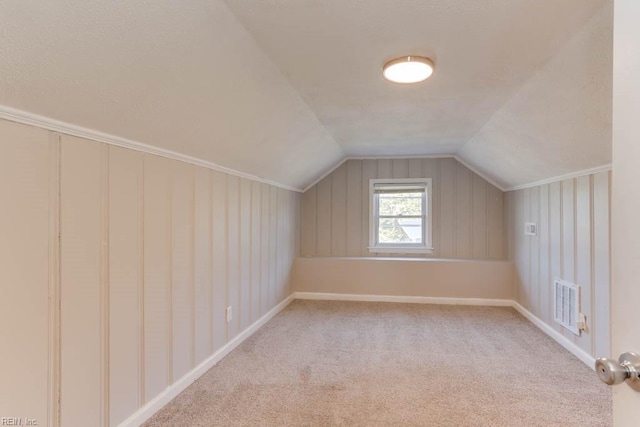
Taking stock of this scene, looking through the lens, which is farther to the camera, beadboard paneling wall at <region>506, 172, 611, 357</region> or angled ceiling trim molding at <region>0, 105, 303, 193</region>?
beadboard paneling wall at <region>506, 172, 611, 357</region>

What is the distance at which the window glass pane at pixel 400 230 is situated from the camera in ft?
17.1

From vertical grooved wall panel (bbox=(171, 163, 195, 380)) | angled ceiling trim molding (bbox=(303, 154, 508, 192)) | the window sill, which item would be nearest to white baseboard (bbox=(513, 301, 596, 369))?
the window sill

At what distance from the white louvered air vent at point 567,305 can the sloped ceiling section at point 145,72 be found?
2.98 m

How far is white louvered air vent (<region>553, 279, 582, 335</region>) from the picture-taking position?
3019mm

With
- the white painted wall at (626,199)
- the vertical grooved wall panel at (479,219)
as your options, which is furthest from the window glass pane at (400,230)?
the white painted wall at (626,199)

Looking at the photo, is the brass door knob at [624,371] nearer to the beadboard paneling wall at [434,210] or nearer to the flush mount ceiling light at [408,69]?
the flush mount ceiling light at [408,69]

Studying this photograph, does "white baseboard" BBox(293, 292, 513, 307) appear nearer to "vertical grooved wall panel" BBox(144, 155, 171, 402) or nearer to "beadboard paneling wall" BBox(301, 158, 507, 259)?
"beadboard paneling wall" BBox(301, 158, 507, 259)

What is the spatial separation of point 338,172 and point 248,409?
3.75m

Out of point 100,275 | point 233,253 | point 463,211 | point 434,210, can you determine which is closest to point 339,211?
point 434,210

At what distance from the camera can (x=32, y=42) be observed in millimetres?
1151

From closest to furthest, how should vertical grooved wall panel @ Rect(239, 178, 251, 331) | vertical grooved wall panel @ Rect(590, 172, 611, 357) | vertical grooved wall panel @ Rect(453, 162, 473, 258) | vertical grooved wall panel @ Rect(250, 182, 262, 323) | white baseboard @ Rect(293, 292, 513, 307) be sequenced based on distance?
1. vertical grooved wall panel @ Rect(590, 172, 611, 357)
2. vertical grooved wall panel @ Rect(239, 178, 251, 331)
3. vertical grooved wall panel @ Rect(250, 182, 262, 323)
4. white baseboard @ Rect(293, 292, 513, 307)
5. vertical grooved wall panel @ Rect(453, 162, 473, 258)

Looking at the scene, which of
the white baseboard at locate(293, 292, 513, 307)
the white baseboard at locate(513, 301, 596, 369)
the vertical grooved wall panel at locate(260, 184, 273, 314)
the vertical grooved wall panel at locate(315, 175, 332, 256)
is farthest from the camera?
the vertical grooved wall panel at locate(315, 175, 332, 256)

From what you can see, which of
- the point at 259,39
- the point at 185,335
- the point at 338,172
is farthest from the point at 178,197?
the point at 338,172

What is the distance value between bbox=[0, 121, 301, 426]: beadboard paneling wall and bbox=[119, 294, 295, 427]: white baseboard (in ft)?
0.16
